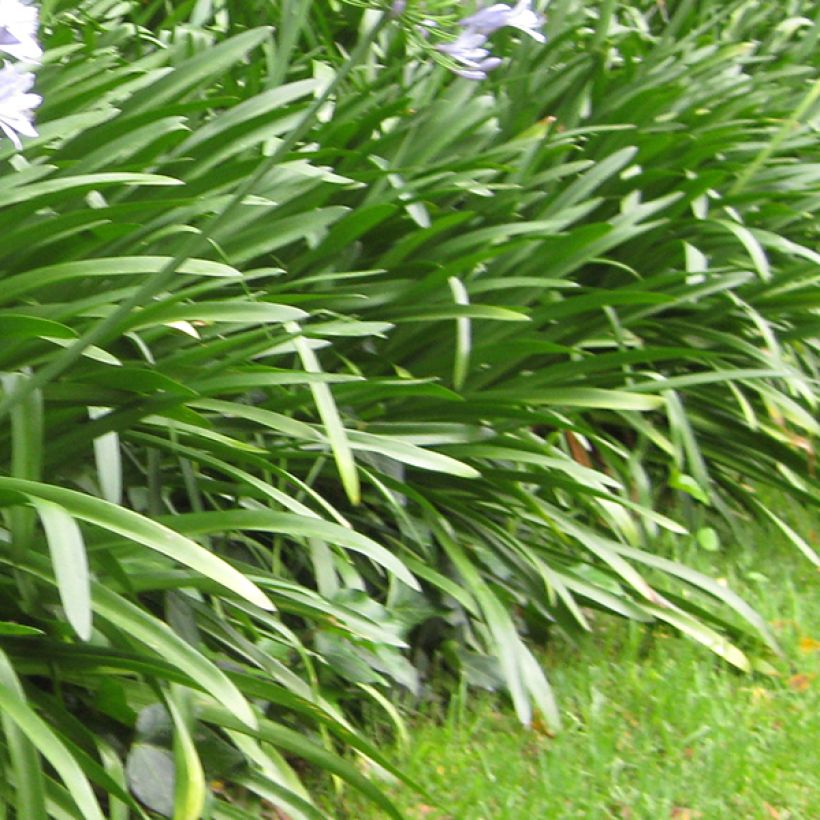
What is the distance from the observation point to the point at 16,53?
56.7 inches

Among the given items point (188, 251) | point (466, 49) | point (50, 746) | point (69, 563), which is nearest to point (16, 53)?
point (188, 251)

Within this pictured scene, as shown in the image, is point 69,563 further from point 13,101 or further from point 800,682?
point 800,682

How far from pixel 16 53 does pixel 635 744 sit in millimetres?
1804

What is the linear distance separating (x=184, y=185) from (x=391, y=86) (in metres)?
1.19

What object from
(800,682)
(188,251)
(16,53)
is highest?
(16,53)

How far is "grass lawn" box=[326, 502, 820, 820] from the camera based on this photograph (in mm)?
2400

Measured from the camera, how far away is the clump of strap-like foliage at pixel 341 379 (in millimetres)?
2088

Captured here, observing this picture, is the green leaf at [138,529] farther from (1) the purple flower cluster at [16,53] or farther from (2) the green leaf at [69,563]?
(1) the purple flower cluster at [16,53]

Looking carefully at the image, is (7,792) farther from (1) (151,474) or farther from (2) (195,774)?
(1) (151,474)

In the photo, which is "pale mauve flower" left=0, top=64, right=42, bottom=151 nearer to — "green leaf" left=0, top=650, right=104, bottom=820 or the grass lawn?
"green leaf" left=0, top=650, right=104, bottom=820

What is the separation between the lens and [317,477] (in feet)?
9.17

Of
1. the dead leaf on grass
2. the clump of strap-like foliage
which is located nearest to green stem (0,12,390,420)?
the clump of strap-like foliage

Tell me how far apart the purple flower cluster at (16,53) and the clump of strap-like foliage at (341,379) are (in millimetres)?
268

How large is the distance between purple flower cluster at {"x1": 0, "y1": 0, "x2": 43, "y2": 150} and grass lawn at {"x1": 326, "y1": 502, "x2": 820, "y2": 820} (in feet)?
4.40
